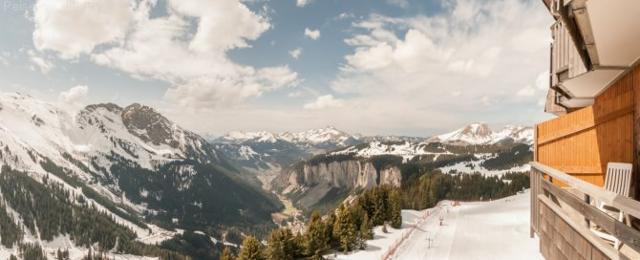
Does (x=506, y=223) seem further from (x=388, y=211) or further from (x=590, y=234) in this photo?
(x=590, y=234)

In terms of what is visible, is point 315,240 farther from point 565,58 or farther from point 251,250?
point 565,58

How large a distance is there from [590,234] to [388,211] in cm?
4352

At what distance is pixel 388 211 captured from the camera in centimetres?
4944

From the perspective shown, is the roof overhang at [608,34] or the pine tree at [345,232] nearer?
the roof overhang at [608,34]

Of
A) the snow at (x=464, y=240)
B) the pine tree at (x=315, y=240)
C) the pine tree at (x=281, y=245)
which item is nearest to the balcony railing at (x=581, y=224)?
the snow at (x=464, y=240)

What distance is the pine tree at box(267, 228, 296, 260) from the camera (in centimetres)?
3575

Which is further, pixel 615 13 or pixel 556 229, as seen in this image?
pixel 556 229

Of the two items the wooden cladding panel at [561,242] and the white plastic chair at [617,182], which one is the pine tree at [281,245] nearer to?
the wooden cladding panel at [561,242]

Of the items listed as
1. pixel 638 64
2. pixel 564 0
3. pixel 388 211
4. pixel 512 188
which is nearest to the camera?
pixel 564 0

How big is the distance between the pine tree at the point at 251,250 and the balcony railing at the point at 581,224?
2709 cm

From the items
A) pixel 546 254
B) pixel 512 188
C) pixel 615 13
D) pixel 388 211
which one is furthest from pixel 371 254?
pixel 512 188

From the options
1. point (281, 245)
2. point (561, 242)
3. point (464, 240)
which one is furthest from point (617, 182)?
point (281, 245)

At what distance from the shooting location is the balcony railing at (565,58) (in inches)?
305

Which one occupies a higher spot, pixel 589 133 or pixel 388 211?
pixel 589 133
